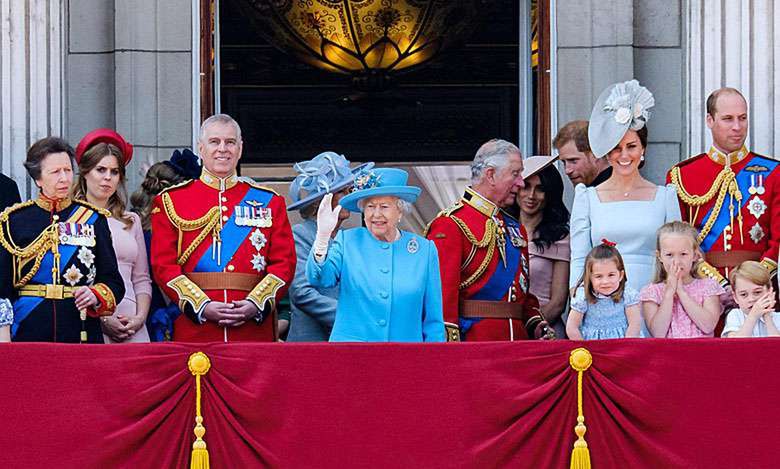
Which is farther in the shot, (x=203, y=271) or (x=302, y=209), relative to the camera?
(x=302, y=209)

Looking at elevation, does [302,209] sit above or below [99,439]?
above

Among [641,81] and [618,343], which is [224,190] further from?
[641,81]

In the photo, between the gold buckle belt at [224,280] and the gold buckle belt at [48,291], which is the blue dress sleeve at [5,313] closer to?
the gold buckle belt at [48,291]

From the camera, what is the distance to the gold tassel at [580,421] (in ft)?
23.7

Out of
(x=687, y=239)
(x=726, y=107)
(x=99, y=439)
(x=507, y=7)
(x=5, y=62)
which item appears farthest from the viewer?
(x=507, y=7)

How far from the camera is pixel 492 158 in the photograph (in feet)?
28.3

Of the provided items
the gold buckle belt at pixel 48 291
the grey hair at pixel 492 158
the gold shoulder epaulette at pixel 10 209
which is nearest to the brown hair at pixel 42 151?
the gold shoulder epaulette at pixel 10 209

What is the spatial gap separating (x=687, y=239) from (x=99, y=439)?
8.92ft

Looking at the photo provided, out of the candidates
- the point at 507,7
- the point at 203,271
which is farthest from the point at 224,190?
the point at 507,7

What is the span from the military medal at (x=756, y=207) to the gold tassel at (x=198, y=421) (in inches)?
110

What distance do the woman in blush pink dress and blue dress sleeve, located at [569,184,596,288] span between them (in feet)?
6.51

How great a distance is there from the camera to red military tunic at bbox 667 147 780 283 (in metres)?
8.48

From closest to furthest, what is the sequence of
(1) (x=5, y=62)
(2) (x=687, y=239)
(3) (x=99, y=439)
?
1. (3) (x=99, y=439)
2. (2) (x=687, y=239)
3. (1) (x=5, y=62)

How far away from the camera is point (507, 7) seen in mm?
14562
